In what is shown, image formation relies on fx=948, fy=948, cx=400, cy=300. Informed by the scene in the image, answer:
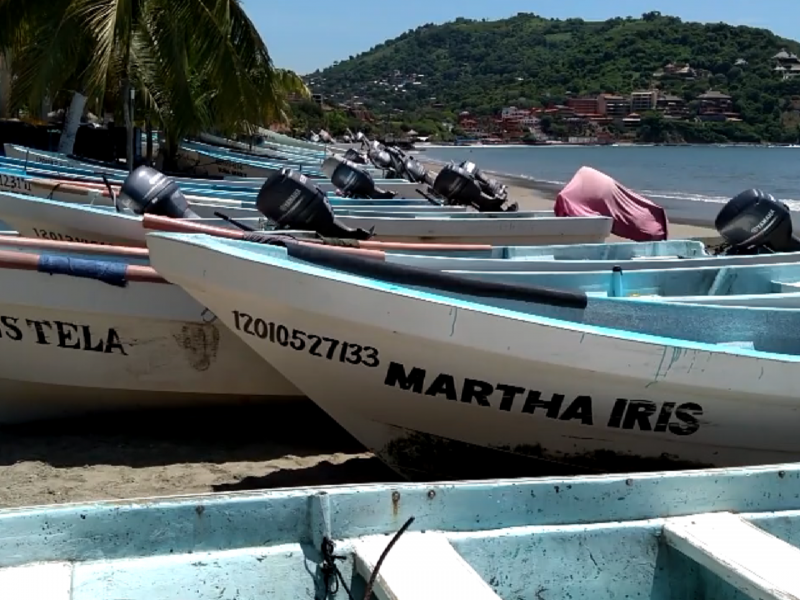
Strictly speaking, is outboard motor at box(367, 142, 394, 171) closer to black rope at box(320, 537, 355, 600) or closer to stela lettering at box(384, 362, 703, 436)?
stela lettering at box(384, 362, 703, 436)

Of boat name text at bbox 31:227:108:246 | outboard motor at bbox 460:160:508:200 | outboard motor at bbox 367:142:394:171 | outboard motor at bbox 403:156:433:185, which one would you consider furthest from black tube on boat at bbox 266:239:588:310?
outboard motor at bbox 367:142:394:171

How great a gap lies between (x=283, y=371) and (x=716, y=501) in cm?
273

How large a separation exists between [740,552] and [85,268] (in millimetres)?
4248

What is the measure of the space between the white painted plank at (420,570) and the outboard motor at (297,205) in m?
4.75

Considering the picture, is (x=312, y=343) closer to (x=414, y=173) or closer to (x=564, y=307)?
(x=564, y=307)

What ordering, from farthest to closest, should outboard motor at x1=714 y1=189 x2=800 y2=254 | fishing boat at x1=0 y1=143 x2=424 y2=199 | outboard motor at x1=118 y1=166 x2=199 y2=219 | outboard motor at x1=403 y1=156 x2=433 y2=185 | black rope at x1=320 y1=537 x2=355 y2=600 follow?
1. outboard motor at x1=403 y1=156 x2=433 y2=185
2. fishing boat at x1=0 y1=143 x2=424 y2=199
3. outboard motor at x1=118 y1=166 x2=199 y2=219
4. outboard motor at x1=714 y1=189 x2=800 y2=254
5. black rope at x1=320 y1=537 x2=355 y2=600

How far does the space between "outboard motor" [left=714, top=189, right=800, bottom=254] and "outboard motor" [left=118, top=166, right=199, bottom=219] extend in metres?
4.51

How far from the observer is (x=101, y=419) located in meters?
6.46

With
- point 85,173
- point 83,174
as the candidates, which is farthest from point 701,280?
point 85,173

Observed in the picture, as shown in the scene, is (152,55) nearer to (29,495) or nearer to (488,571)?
(29,495)

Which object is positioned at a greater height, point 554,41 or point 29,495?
point 554,41

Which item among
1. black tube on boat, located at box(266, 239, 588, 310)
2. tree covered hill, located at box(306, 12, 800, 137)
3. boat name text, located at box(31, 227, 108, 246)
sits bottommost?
boat name text, located at box(31, 227, 108, 246)

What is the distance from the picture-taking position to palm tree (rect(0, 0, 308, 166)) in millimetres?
12891

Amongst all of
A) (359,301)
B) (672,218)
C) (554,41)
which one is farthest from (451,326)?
(554,41)
